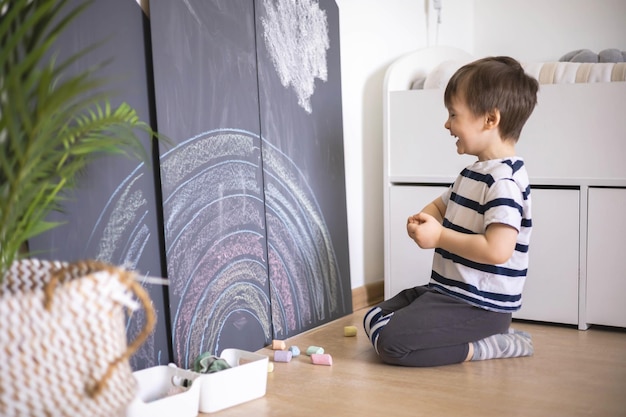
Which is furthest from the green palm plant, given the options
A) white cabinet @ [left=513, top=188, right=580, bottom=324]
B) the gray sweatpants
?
white cabinet @ [left=513, top=188, right=580, bottom=324]

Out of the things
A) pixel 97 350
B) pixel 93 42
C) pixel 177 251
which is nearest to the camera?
pixel 97 350

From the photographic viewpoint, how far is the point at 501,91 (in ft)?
5.82

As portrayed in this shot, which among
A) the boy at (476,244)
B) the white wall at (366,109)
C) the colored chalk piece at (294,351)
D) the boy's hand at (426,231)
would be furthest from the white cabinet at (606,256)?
the colored chalk piece at (294,351)

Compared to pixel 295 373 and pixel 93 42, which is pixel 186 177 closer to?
pixel 93 42

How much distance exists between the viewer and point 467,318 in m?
1.77

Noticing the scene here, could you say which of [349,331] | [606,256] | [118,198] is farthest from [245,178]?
[606,256]

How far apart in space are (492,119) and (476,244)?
31cm

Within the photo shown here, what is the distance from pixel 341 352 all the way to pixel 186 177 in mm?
573

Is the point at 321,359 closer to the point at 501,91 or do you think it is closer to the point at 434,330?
the point at 434,330

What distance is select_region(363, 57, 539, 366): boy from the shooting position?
1.72 m

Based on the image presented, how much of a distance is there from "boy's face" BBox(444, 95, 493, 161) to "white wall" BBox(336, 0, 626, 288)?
0.50m

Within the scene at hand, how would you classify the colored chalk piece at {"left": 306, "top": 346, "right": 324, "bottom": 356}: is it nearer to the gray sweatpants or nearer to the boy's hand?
the gray sweatpants

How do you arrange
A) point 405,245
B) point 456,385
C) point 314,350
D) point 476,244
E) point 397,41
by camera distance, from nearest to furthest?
1. point 456,385
2. point 476,244
3. point 314,350
4. point 405,245
5. point 397,41

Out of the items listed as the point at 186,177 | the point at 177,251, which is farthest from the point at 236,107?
the point at 177,251
